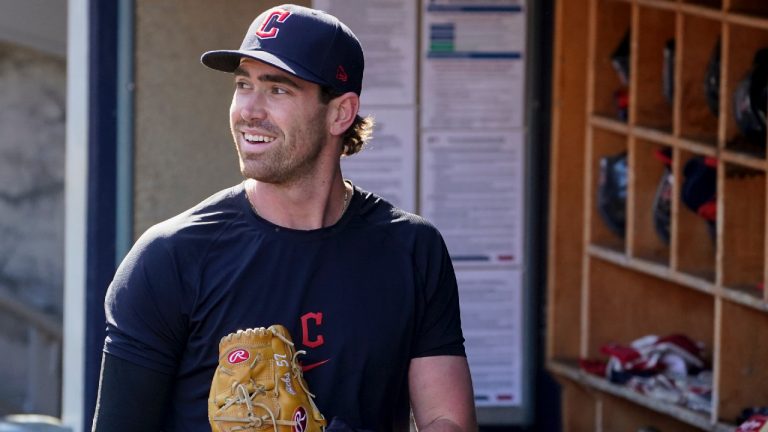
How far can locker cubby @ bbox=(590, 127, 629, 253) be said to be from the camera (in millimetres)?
5266

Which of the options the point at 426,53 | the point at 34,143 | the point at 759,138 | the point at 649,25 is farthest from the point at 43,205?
Answer: the point at 759,138

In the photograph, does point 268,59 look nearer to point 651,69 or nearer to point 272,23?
point 272,23

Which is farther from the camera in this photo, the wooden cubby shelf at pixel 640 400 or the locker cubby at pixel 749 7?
the wooden cubby shelf at pixel 640 400

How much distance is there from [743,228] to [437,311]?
1.83 metres

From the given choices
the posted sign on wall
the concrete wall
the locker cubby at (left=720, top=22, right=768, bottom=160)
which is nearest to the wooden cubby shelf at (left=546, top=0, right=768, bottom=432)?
the locker cubby at (left=720, top=22, right=768, bottom=160)

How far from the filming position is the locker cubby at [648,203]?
16.7 feet

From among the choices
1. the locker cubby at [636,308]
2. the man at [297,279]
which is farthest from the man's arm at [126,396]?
the locker cubby at [636,308]

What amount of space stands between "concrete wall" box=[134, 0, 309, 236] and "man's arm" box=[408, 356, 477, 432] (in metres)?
2.13

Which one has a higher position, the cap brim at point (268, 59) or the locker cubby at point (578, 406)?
the cap brim at point (268, 59)

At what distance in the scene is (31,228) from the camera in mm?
6125

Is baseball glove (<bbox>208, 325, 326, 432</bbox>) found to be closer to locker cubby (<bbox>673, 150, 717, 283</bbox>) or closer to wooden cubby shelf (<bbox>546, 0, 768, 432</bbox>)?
wooden cubby shelf (<bbox>546, 0, 768, 432</bbox>)

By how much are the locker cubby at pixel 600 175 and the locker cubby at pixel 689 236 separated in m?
0.34

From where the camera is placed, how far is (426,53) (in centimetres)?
516

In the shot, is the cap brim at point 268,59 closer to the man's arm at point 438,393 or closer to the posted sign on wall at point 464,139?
the man's arm at point 438,393
